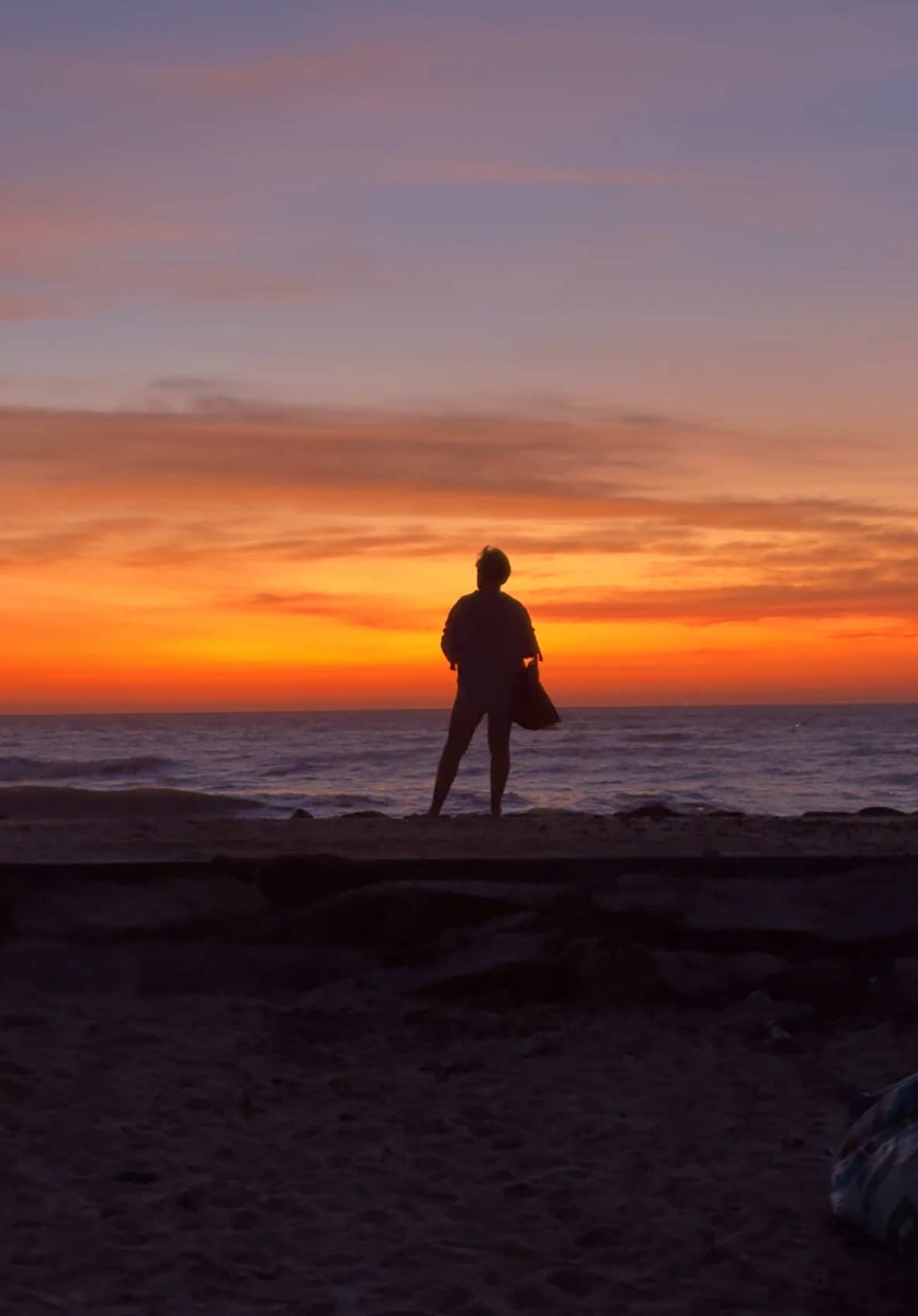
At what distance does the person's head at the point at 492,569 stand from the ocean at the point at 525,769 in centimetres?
489

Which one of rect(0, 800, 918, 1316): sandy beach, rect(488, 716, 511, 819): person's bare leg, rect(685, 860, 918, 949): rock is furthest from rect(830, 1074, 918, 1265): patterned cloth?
rect(488, 716, 511, 819): person's bare leg

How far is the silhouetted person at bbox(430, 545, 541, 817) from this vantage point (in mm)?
8250

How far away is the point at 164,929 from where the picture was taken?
197 inches

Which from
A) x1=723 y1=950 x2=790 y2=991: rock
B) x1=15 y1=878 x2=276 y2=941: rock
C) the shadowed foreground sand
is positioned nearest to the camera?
the shadowed foreground sand

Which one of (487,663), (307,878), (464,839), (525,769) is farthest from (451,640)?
(525,769)

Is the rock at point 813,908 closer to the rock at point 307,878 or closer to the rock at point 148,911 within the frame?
the rock at point 307,878

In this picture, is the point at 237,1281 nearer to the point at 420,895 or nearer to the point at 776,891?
the point at 420,895

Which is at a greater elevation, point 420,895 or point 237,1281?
point 420,895

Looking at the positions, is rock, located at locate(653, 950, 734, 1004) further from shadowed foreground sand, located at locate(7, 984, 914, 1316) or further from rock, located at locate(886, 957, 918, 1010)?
rock, located at locate(886, 957, 918, 1010)

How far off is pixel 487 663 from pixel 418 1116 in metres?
4.62

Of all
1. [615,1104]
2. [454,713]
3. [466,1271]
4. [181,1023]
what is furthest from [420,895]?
[454,713]

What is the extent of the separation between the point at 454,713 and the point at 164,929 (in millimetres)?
3459

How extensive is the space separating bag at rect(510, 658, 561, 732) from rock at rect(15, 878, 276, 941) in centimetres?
329

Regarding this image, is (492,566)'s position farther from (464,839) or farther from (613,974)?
(613,974)
